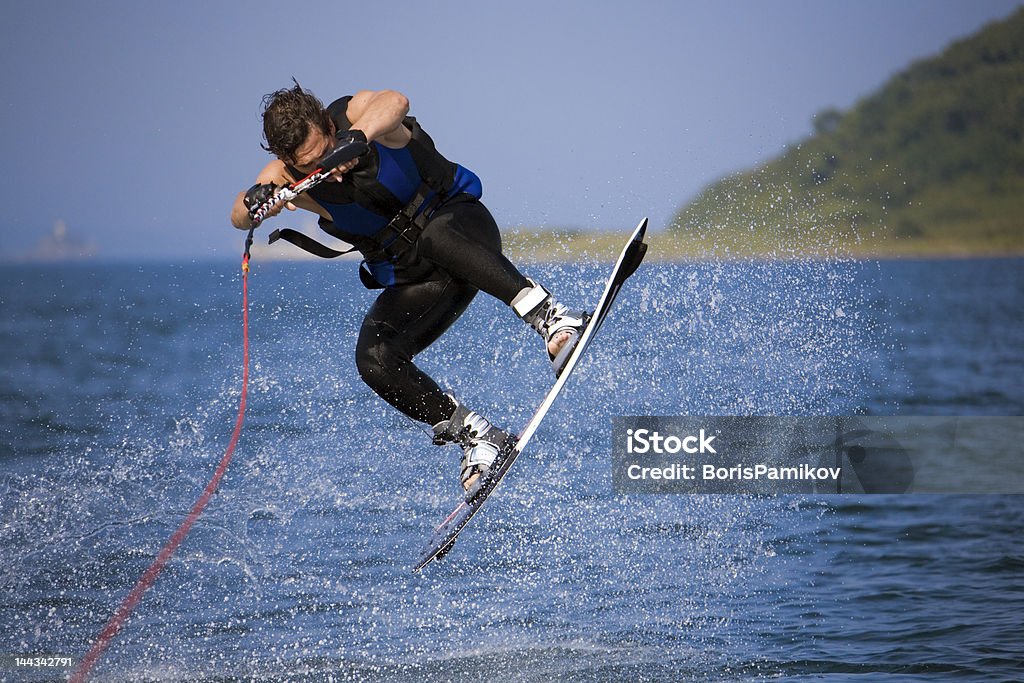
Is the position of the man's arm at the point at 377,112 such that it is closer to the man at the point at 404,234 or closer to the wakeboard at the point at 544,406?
the man at the point at 404,234

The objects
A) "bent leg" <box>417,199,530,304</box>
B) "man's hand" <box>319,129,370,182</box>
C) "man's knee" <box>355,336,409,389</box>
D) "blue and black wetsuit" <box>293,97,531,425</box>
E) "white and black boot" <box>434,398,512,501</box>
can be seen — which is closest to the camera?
"man's hand" <box>319,129,370,182</box>

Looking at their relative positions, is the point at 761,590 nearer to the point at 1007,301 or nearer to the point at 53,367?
the point at 53,367

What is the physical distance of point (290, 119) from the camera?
504 cm

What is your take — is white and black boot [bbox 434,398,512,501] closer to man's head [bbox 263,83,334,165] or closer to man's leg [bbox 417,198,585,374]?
man's leg [bbox 417,198,585,374]

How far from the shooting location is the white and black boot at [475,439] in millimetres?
5816

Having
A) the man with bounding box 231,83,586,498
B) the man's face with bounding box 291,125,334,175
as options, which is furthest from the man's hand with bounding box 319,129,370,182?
the man's face with bounding box 291,125,334,175

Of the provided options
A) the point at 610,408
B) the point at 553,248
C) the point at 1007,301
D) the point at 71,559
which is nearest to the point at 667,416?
the point at 610,408

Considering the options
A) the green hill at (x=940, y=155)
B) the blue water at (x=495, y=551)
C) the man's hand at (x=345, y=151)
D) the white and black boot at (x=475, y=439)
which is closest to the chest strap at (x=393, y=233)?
the man's hand at (x=345, y=151)

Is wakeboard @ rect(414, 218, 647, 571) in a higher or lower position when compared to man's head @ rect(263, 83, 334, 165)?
lower

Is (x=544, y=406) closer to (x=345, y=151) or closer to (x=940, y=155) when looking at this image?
(x=345, y=151)

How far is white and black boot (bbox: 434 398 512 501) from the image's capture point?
5816 millimetres

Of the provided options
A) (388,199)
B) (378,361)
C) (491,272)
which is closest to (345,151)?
(388,199)

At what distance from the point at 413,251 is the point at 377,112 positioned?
808 millimetres

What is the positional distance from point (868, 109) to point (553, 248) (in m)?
128
